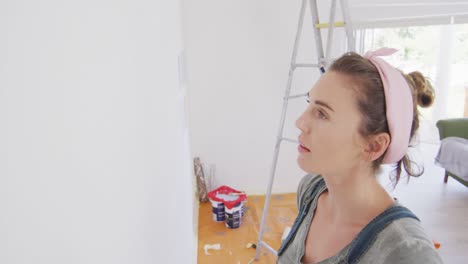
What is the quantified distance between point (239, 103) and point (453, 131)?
2538 mm

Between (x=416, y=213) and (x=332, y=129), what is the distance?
9.11 ft

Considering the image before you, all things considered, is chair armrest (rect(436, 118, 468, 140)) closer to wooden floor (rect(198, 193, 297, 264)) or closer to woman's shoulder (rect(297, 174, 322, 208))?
wooden floor (rect(198, 193, 297, 264))

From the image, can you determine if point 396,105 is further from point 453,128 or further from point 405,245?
point 453,128

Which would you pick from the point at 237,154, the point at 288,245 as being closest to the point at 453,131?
the point at 237,154

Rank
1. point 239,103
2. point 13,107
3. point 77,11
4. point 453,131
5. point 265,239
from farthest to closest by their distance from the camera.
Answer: point 453,131
point 239,103
point 265,239
point 77,11
point 13,107

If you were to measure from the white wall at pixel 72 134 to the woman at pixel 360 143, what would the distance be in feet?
1.57

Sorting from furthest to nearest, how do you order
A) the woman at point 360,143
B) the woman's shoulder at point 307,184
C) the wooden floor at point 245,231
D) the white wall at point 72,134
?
the wooden floor at point 245,231 → the woman's shoulder at point 307,184 → the woman at point 360,143 → the white wall at point 72,134

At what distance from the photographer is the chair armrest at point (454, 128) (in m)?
3.67

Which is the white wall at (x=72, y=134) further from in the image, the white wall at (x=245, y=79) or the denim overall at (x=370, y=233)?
the white wall at (x=245, y=79)

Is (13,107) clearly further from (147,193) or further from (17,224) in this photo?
(147,193)

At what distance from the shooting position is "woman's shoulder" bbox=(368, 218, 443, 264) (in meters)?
0.72

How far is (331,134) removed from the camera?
866mm

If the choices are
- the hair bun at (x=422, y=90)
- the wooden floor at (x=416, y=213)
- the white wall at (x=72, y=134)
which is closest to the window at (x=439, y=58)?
the wooden floor at (x=416, y=213)

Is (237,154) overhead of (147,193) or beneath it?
beneath
